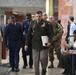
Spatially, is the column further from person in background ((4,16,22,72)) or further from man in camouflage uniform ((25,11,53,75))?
man in camouflage uniform ((25,11,53,75))

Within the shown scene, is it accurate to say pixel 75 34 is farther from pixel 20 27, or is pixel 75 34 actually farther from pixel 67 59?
pixel 20 27

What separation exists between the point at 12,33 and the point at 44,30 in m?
2.35

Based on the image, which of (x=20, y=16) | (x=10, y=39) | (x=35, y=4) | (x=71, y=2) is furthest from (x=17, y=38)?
(x=20, y=16)

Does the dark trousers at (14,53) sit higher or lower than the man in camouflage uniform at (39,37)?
lower

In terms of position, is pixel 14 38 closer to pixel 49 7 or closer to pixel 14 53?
pixel 14 53

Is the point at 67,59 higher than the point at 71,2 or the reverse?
the reverse

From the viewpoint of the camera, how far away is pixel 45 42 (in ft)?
25.7

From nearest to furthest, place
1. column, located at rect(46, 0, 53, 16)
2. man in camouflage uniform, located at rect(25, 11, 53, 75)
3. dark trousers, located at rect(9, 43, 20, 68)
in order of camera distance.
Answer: man in camouflage uniform, located at rect(25, 11, 53, 75) → dark trousers, located at rect(9, 43, 20, 68) → column, located at rect(46, 0, 53, 16)

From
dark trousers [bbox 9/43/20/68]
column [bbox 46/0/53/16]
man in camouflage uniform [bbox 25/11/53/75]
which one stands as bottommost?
dark trousers [bbox 9/43/20/68]

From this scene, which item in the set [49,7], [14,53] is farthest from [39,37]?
[49,7]

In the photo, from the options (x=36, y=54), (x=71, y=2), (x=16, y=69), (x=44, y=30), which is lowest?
(x=16, y=69)

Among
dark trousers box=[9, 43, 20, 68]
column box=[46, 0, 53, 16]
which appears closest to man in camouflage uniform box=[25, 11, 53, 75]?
dark trousers box=[9, 43, 20, 68]

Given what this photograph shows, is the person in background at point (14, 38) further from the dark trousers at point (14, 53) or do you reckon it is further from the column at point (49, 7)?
the column at point (49, 7)

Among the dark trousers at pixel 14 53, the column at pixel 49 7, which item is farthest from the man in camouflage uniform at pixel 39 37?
the column at pixel 49 7
